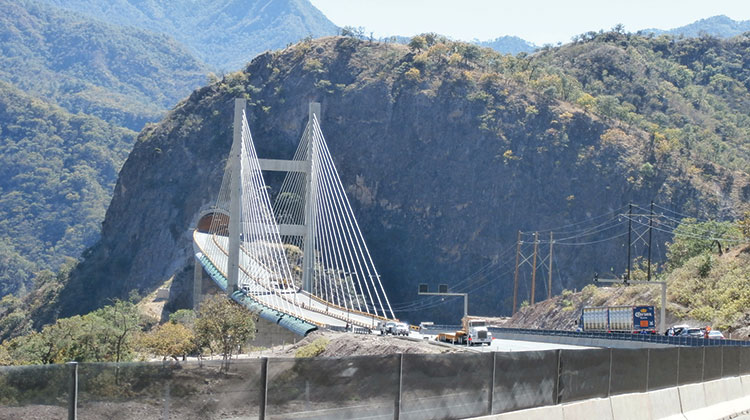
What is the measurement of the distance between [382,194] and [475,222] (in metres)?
14.2

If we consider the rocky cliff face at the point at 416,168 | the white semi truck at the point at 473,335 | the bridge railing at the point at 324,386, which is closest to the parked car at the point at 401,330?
the white semi truck at the point at 473,335

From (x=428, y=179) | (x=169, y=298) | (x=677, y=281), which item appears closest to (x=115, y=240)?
(x=169, y=298)

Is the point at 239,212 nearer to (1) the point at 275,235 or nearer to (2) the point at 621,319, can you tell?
(1) the point at 275,235

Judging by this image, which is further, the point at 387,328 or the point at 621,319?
the point at 387,328

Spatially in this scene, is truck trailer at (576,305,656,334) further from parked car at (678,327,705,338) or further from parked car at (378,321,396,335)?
parked car at (378,321,396,335)

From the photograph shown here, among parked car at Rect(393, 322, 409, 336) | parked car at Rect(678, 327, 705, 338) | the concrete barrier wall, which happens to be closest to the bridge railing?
the concrete barrier wall

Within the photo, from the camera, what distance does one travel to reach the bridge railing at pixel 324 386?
10.9 metres

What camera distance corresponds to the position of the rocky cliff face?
144750mm

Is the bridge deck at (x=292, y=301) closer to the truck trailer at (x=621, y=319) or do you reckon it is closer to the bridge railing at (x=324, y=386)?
the truck trailer at (x=621, y=319)

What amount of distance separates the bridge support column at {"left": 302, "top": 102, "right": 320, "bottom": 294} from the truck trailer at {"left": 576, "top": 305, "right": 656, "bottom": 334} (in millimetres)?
23266

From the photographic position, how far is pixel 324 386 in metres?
13.3

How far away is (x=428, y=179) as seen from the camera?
15250 centimetres

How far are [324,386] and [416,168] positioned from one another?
14079cm

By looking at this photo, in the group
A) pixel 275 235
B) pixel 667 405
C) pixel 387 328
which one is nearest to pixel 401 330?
pixel 387 328
